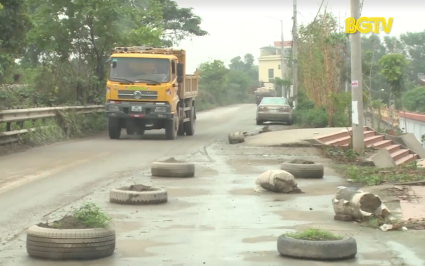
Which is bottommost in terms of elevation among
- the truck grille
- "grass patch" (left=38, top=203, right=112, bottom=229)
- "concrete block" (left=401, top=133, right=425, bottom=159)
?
"concrete block" (left=401, top=133, right=425, bottom=159)

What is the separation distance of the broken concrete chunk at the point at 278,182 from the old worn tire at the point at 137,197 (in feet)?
6.66

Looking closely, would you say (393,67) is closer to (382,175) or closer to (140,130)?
(140,130)

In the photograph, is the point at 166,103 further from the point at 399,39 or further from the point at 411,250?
the point at 399,39

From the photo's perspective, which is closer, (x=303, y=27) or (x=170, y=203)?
(x=170, y=203)

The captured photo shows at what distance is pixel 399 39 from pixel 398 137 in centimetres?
4648

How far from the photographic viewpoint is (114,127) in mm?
24094

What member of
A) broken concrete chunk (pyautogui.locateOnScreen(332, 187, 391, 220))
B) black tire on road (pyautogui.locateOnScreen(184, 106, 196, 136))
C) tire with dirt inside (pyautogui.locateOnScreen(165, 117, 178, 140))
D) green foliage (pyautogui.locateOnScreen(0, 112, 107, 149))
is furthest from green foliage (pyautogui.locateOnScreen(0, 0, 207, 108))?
broken concrete chunk (pyautogui.locateOnScreen(332, 187, 391, 220))

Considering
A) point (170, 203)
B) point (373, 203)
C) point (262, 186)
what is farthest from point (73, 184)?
point (373, 203)

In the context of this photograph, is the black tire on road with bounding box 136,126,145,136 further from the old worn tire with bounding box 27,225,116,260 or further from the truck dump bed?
the old worn tire with bounding box 27,225,116,260

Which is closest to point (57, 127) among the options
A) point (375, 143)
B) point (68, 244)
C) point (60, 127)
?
point (60, 127)

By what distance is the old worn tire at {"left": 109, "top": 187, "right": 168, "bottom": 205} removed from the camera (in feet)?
34.9

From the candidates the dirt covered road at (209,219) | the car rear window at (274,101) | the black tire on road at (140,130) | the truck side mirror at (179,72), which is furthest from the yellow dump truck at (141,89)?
the car rear window at (274,101)

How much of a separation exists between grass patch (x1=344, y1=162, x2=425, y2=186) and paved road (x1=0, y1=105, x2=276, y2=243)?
179 inches

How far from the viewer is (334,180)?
45.9ft
